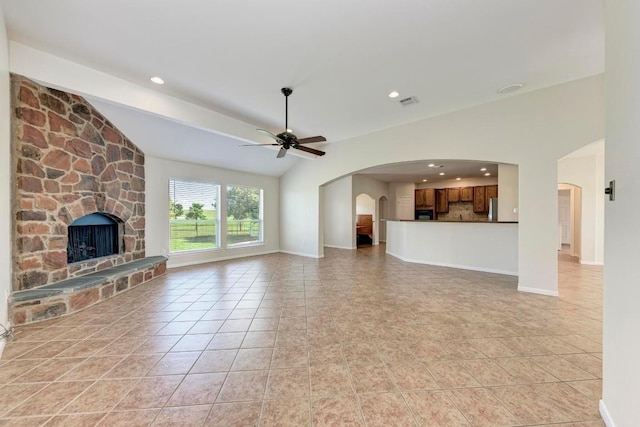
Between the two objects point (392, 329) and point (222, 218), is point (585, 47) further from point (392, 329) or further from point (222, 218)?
point (222, 218)

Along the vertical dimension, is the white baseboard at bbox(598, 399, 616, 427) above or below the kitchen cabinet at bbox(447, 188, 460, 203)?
below

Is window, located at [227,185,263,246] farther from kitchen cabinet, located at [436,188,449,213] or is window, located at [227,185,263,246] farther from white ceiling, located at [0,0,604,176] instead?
kitchen cabinet, located at [436,188,449,213]

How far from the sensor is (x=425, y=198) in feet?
34.0

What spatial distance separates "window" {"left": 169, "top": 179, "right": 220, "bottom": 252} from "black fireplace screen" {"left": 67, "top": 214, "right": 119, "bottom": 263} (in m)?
1.15

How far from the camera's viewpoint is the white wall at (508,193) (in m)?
5.92

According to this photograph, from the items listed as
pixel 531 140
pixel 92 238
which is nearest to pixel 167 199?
pixel 92 238

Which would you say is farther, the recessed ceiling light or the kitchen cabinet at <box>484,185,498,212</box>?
the kitchen cabinet at <box>484,185,498,212</box>

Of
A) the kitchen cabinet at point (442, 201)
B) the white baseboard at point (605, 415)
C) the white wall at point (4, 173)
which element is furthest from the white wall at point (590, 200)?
the white wall at point (4, 173)

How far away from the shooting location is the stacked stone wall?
297 centimetres

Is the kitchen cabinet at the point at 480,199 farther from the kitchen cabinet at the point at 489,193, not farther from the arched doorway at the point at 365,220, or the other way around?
the arched doorway at the point at 365,220

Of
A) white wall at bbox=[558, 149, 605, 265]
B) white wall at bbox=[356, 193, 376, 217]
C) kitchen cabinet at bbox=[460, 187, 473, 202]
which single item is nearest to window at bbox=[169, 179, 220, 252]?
white wall at bbox=[356, 193, 376, 217]

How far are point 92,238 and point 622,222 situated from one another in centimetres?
620

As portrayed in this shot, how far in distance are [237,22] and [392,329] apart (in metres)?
3.42

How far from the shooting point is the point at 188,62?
9.52 feet
